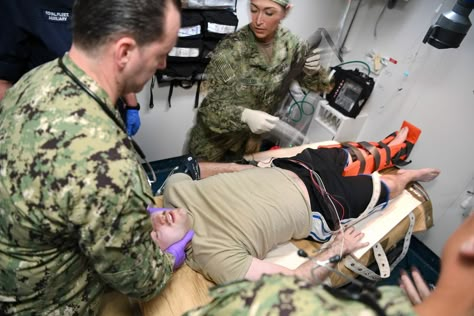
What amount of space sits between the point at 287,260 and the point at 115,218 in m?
1.03

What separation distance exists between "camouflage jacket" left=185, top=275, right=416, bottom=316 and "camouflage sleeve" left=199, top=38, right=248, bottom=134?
1503 mm

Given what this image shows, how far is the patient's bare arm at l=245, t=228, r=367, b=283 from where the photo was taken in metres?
1.31

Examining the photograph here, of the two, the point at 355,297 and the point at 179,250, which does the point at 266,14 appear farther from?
the point at 355,297

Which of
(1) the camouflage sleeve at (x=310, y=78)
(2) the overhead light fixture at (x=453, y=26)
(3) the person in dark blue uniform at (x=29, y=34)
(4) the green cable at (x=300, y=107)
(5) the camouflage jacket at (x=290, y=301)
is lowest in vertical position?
(4) the green cable at (x=300, y=107)

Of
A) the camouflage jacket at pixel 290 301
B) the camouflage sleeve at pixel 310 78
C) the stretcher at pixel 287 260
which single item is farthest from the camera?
the camouflage sleeve at pixel 310 78

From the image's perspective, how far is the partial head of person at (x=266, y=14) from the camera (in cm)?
177

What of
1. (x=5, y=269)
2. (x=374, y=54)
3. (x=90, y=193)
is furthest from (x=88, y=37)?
(x=374, y=54)

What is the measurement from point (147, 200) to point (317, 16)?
8.25ft

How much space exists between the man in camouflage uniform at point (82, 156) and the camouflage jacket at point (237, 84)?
3.59 ft

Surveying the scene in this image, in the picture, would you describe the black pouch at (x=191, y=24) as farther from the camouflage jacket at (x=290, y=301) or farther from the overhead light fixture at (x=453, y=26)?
the camouflage jacket at (x=290, y=301)

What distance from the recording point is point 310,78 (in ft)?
7.63

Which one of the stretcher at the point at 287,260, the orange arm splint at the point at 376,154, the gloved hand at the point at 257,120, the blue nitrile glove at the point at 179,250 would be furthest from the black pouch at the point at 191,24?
the blue nitrile glove at the point at 179,250

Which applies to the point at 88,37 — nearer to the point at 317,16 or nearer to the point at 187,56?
the point at 187,56

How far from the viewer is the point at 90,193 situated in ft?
2.36
